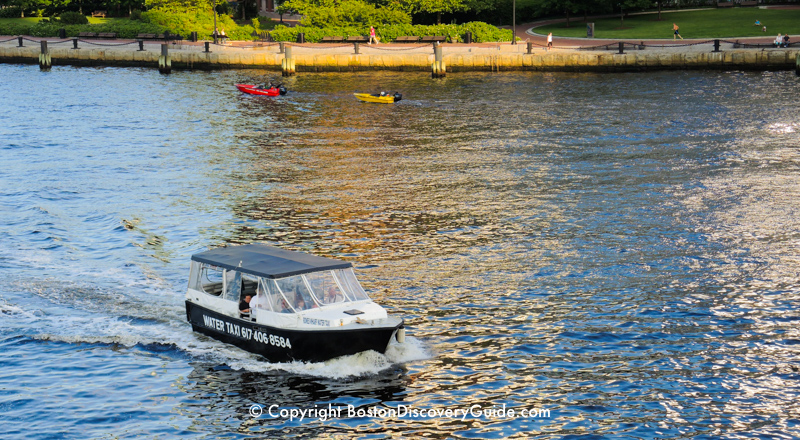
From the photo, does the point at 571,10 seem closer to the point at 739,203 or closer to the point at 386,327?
the point at 739,203

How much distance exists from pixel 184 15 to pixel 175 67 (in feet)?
46.0

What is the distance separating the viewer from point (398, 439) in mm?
18375

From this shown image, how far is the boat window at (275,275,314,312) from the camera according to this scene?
21391mm

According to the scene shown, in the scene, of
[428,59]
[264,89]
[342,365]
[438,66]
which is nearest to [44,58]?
[264,89]

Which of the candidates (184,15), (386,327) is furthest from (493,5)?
(386,327)

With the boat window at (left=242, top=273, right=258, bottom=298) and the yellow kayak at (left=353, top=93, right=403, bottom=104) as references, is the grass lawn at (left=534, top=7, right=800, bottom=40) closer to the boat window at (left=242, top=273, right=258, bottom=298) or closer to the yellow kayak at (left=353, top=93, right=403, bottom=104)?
the yellow kayak at (left=353, top=93, right=403, bottom=104)

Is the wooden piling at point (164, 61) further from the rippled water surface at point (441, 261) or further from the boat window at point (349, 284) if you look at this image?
the boat window at point (349, 284)

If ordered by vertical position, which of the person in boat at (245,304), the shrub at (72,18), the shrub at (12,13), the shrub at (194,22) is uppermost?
the shrub at (12,13)

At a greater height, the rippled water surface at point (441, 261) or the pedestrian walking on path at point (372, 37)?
the pedestrian walking on path at point (372, 37)

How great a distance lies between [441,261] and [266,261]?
862 cm

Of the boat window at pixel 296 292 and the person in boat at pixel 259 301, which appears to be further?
the person in boat at pixel 259 301

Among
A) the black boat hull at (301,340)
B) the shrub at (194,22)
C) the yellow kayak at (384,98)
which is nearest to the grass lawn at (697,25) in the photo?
the yellow kayak at (384,98)

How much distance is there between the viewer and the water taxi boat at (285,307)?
20.7 meters

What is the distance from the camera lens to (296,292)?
2156 centimetres
